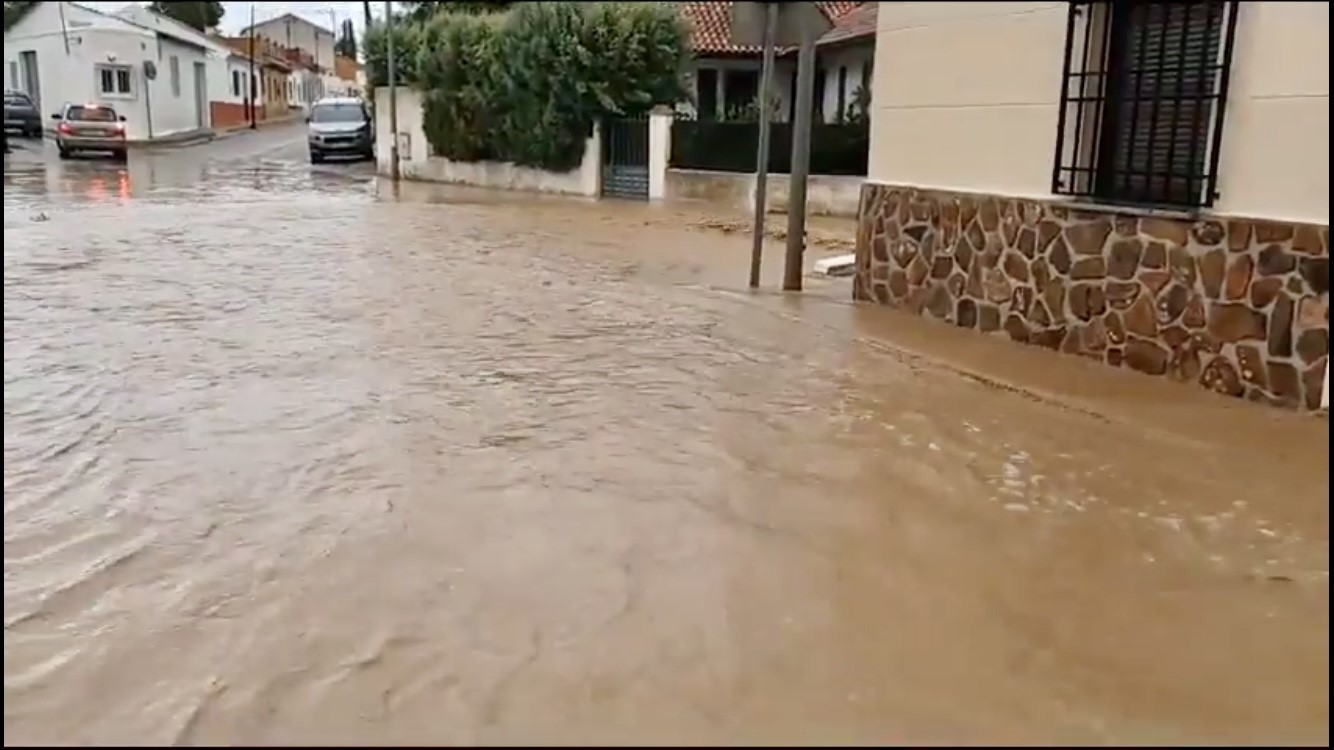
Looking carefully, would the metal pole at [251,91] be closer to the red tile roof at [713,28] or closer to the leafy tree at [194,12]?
the leafy tree at [194,12]

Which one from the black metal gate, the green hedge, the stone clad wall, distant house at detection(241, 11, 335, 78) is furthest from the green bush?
distant house at detection(241, 11, 335, 78)

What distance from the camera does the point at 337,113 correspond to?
1177 inches

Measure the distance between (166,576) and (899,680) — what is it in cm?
235

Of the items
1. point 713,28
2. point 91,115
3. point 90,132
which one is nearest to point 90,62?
point 91,115

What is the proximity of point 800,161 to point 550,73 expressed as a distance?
12.5 m

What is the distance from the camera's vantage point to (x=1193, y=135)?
18.7ft

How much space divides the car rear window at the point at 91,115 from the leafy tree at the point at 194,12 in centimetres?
3103

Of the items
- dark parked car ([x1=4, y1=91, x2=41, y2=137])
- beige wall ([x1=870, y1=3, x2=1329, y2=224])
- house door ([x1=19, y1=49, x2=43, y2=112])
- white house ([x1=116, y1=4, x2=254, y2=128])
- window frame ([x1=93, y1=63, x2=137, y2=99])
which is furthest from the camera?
white house ([x1=116, y1=4, x2=254, y2=128])

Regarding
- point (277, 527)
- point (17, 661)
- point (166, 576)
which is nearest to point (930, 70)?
point (277, 527)

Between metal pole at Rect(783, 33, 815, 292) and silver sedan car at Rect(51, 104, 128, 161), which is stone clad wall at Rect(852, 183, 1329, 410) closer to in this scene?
metal pole at Rect(783, 33, 815, 292)

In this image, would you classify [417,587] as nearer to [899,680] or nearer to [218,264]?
[899,680]

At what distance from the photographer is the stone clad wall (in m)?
5.31

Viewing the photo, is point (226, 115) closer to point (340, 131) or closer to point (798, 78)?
point (340, 131)

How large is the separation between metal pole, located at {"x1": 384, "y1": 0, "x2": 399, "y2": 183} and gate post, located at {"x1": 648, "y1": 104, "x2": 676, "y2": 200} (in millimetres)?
6675
